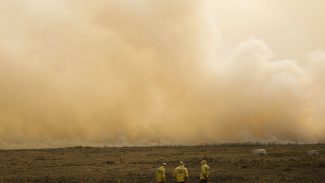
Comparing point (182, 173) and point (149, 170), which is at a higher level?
point (182, 173)

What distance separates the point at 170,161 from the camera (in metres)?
68.8

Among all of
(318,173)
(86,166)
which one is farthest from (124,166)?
(318,173)

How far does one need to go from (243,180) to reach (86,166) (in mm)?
25362

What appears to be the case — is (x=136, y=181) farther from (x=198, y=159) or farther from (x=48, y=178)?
(x=198, y=159)

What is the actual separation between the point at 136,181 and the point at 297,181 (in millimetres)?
16033

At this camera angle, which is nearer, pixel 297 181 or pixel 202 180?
pixel 202 180

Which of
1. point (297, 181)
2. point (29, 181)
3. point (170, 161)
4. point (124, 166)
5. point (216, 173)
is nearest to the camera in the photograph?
point (297, 181)

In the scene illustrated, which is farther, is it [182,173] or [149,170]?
[149,170]

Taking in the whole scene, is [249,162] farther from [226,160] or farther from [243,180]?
[243,180]

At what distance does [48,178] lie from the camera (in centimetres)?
5125

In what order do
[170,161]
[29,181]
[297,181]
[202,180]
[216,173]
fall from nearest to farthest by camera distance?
[202,180], [297,181], [29,181], [216,173], [170,161]

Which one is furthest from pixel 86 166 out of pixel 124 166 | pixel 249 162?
pixel 249 162

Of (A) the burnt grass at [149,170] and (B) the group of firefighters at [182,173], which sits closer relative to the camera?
(B) the group of firefighters at [182,173]

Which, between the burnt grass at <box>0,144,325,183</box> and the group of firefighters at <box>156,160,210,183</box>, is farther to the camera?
the burnt grass at <box>0,144,325,183</box>
